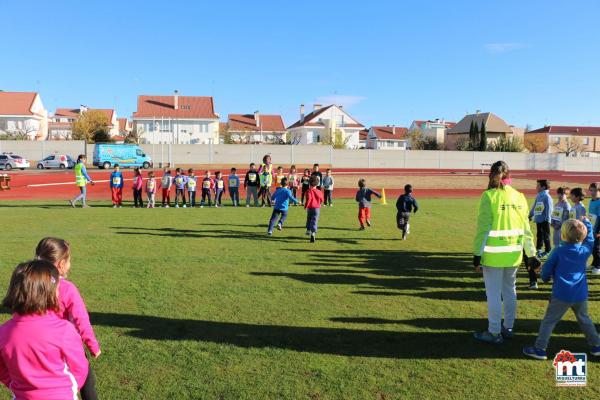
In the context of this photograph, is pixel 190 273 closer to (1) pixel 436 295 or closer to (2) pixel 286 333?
(2) pixel 286 333

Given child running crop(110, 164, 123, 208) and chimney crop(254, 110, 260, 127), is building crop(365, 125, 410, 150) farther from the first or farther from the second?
child running crop(110, 164, 123, 208)

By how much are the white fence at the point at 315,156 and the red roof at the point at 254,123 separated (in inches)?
1429

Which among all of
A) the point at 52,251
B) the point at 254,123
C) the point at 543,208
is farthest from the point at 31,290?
the point at 254,123

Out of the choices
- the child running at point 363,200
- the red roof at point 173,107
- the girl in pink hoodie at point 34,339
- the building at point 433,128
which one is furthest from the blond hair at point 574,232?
the building at point 433,128

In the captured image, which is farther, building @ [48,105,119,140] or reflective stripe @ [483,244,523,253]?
building @ [48,105,119,140]

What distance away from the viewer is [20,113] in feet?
250

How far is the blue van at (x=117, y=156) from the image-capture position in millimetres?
46156

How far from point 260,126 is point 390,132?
33120 millimetres

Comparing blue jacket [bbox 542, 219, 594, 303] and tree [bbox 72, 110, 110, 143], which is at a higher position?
tree [bbox 72, 110, 110, 143]

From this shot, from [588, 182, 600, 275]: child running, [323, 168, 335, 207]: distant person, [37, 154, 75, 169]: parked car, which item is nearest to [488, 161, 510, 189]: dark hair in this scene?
[588, 182, 600, 275]: child running

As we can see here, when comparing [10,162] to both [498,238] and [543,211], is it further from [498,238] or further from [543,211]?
[498,238]

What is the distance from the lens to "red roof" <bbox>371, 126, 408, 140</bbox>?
10162 centimetres

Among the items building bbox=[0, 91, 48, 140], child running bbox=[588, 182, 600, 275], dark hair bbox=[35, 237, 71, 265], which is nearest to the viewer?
dark hair bbox=[35, 237, 71, 265]

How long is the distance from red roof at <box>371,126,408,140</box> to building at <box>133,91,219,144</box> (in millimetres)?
39364
